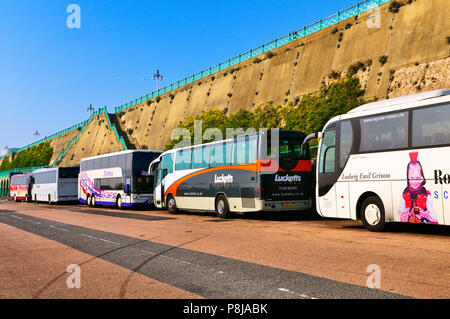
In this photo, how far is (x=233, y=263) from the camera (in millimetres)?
8039

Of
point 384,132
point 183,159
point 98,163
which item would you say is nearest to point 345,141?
point 384,132

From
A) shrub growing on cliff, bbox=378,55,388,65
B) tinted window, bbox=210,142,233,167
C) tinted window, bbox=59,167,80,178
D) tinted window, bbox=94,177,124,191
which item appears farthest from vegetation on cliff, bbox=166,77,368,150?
tinted window, bbox=94,177,124,191

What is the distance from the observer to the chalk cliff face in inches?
1241

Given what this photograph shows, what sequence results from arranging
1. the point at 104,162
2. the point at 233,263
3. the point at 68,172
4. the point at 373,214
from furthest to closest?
the point at 68,172
the point at 104,162
the point at 373,214
the point at 233,263

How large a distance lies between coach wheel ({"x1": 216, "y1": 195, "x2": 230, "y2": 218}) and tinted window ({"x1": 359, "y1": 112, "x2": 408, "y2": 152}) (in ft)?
26.0

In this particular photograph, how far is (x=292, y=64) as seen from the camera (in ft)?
153

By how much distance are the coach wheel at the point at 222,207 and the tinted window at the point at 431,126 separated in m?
9.72

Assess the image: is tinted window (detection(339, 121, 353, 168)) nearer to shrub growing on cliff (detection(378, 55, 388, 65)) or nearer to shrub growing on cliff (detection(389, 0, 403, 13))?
shrub growing on cliff (detection(378, 55, 388, 65))

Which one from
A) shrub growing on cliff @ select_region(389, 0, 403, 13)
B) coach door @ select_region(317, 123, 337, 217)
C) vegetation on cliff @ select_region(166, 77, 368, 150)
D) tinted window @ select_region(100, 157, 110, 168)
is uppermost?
shrub growing on cliff @ select_region(389, 0, 403, 13)

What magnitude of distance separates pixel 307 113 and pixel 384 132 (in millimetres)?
21207

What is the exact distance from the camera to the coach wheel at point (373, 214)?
12.3 m

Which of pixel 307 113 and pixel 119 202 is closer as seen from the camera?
pixel 119 202

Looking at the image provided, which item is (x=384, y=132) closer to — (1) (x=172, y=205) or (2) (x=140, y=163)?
(1) (x=172, y=205)

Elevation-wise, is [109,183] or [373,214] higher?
[109,183]
